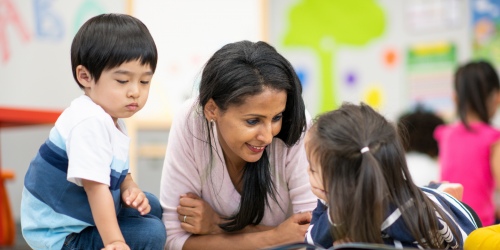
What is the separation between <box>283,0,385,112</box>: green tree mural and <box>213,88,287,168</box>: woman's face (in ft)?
6.85

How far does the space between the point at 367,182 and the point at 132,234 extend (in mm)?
513

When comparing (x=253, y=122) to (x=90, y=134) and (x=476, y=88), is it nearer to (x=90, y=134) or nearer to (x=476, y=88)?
(x=90, y=134)

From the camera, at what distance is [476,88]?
1945 mm

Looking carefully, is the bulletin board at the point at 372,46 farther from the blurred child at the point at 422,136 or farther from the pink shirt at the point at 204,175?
the pink shirt at the point at 204,175

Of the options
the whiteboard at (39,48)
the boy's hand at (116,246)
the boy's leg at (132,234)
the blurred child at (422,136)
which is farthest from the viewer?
the whiteboard at (39,48)

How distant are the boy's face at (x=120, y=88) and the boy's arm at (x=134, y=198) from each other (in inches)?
6.7

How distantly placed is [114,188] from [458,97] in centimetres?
162

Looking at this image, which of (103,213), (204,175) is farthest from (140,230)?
(204,175)

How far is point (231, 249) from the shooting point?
1150 mm

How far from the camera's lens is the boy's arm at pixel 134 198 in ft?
3.05

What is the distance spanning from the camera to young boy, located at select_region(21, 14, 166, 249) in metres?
0.89

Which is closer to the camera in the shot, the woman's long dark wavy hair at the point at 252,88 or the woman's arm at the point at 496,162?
the woman's long dark wavy hair at the point at 252,88

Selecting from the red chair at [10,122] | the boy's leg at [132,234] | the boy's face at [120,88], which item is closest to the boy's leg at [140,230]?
the boy's leg at [132,234]

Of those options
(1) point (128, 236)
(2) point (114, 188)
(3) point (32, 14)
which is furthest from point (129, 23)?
(3) point (32, 14)
